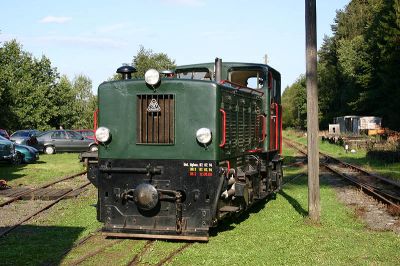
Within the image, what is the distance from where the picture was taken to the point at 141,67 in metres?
50.5

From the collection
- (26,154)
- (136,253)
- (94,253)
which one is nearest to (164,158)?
(136,253)

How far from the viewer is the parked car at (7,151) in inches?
816

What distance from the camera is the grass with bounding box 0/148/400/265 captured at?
7188 millimetres

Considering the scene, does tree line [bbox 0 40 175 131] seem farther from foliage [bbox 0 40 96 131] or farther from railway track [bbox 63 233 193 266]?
railway track [bbox 63 233 193 266]

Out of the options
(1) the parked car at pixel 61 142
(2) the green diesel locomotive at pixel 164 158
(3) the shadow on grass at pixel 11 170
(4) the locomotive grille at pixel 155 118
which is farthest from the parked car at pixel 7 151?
(4) the locomotive grille at pixel 155 118

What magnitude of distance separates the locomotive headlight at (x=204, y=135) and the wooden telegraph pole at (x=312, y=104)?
2.66 metres

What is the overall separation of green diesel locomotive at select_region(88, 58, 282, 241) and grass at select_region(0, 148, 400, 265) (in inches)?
17.6

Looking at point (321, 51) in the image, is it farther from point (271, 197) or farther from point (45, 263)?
point (45, 263)

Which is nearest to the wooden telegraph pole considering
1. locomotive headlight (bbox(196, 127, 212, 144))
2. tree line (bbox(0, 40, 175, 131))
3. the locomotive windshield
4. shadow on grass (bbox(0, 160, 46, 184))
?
the locomotive windshield

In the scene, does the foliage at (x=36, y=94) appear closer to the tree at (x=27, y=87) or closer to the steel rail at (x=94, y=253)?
the tree at (x=27, y=87)

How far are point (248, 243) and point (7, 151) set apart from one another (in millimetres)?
15706

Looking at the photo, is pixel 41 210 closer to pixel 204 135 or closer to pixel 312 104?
pixel 204 135

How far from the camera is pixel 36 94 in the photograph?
55531 millimetres

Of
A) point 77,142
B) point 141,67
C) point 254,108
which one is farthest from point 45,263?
point 141,67
